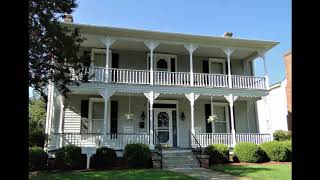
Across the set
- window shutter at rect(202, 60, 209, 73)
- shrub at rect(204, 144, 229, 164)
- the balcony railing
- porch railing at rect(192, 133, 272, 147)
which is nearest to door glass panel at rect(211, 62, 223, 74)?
window shutter at rect(202, 60, 209, 73)

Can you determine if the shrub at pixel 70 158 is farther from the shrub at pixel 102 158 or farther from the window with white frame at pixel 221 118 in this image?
the window with white frame at pixel 221 118

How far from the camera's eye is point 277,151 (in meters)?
16.4

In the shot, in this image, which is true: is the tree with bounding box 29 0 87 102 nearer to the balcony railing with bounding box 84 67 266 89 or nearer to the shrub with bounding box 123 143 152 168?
the shrub with bounding box 123 143 152 168

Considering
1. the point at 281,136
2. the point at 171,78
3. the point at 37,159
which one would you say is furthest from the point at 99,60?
the point at 281,136

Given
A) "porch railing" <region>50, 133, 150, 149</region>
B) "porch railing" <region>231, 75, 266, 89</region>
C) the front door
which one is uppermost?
"porch railing" <region>231, 75, 266, 89</region>

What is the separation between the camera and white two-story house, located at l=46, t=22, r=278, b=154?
16.9 meters

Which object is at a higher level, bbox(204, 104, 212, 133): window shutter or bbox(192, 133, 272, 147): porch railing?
bbox(204, 104, 212, 133): window shutter

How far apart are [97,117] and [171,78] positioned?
15.5ft

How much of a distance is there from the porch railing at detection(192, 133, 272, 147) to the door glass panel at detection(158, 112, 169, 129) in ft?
6.98

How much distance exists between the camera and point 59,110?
17.9 metres

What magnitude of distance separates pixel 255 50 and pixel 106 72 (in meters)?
8.91

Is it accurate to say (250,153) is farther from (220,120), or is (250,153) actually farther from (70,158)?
(70,158)

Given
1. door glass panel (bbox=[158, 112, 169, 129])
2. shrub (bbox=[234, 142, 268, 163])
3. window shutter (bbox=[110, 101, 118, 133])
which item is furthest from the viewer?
door glass panel (bbox=[158, 112, 169, 129])
